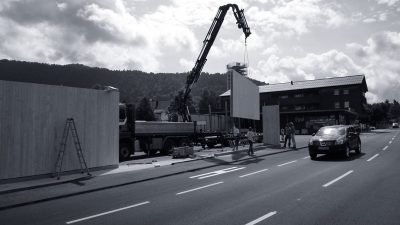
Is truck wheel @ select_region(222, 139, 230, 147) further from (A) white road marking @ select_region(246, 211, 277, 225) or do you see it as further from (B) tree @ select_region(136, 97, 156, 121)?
(B) tree @ select_region(136, 97, 156, 121)

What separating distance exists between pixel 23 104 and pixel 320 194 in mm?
11105

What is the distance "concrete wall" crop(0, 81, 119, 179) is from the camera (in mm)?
12109

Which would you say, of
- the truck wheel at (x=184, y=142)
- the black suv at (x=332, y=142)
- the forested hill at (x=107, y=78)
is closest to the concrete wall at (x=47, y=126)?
the truck wheel at (x=184, y=142)

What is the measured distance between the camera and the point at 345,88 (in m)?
73.8

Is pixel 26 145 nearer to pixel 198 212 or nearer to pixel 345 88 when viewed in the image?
pixel 198 212

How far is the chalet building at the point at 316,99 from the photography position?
66.1 meters

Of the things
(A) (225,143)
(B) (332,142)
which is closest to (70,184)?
(B) (332,142)

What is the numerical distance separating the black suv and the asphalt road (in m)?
4.42

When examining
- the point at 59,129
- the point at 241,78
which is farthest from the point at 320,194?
the point at 241,78

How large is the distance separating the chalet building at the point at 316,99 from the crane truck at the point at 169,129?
41793mm

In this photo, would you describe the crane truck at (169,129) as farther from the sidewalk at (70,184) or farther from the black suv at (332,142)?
the black suv at (332,142)

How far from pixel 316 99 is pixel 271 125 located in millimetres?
50507

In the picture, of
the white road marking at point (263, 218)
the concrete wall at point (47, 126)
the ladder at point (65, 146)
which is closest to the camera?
the white road marking at point (263, 218)

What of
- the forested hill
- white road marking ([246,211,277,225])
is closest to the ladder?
white road marking ([246,211,277,225])
